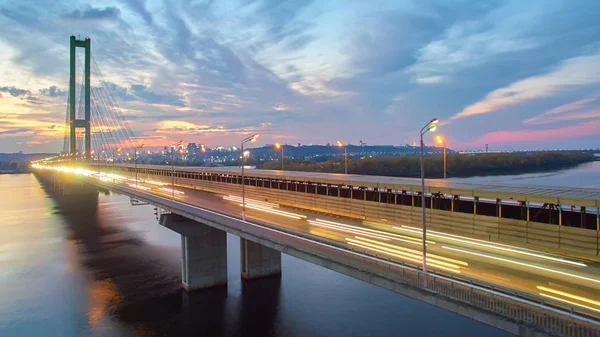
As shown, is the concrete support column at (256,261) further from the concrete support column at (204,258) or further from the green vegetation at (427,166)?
the green vegetation at (427,166)

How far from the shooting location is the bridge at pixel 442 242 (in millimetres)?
11680

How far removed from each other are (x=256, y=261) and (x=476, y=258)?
22.8 meters

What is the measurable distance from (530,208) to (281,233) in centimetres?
1175

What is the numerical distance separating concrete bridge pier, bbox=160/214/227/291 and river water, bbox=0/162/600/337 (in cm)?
90

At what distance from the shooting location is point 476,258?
16719 millimetres

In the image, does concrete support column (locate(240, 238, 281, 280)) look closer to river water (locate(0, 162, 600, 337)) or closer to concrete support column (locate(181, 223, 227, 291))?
river water (locate(0, 162, 600, 337))

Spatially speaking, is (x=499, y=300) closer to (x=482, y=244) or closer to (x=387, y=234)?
(x=482, y=244)

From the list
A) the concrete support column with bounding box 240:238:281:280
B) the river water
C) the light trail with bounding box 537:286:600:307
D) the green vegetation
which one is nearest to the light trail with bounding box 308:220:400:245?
the light trail with bounding box 537:286:600:307

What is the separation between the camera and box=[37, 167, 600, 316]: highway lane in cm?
1300

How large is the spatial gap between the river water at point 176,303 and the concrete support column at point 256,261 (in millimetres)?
794

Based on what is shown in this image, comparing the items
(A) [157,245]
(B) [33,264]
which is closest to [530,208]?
(A) [157,245]

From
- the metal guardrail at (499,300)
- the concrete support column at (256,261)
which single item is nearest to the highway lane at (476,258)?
the metal guardrail at (499,300)

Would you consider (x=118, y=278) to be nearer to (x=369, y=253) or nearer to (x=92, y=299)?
(x=92, y=299)

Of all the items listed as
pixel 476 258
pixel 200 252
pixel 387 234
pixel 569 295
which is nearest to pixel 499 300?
pixel 569 295
